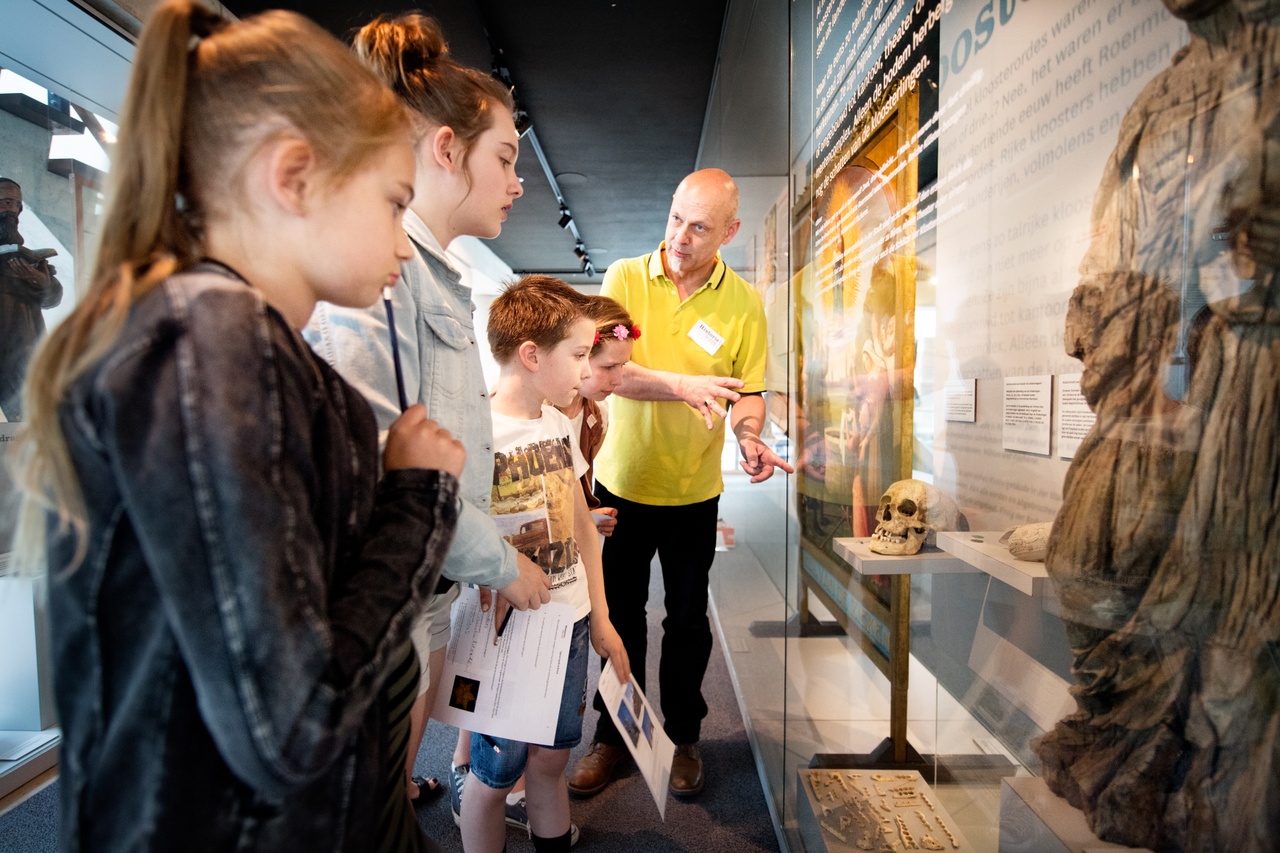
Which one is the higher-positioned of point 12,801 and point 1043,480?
point 1043,480

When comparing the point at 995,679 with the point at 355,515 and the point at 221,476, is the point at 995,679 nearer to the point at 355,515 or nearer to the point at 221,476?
the point at 355,515

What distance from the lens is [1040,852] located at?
0.82 metres

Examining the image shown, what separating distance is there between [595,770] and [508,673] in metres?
1.21

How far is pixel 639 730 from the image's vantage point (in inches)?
57.5

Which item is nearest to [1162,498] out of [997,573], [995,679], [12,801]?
[997,573]

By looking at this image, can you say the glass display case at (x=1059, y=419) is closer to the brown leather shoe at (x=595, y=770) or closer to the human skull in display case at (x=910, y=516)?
the human skull in display case at (x=910, y=516)

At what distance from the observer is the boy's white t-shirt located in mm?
1464

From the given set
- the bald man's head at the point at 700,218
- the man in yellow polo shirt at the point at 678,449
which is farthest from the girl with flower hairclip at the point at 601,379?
the bald man's head at the point at 700,218


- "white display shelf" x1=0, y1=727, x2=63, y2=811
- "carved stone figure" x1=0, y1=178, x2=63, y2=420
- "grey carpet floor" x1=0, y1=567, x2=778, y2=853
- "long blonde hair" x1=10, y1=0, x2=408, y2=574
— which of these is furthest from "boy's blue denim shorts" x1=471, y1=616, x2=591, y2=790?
"carved stone figure" x1=0, y1=178, x2=63, y2=420

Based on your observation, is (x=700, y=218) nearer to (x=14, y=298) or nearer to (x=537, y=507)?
(x=537, y=507)

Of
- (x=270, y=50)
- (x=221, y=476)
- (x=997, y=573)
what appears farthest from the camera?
(x=997, y=573)

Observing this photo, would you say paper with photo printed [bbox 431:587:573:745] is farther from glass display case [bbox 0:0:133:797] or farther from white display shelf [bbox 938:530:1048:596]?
glass display case [bbox 0:0:133:797]

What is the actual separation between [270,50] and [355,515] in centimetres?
40

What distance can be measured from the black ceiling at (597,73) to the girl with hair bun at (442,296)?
4.37 feet
